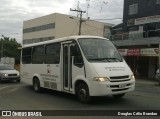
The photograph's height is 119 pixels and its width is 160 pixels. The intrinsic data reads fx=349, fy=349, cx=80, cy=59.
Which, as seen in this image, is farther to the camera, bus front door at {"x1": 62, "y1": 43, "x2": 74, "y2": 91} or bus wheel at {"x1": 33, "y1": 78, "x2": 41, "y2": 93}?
bus wheel at {"x1": 33, "y1": 78, "x2": 41, "y2": 93}

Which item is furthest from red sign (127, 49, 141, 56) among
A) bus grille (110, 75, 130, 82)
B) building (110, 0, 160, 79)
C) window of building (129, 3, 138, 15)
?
bus grille (110, 75, 130, 82)

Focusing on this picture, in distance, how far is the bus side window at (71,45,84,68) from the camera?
13.5m

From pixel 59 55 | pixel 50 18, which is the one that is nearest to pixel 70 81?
pixel 59 55

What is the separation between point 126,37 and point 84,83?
28.7m

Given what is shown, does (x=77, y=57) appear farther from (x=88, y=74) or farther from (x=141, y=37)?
(x=141, y=37)

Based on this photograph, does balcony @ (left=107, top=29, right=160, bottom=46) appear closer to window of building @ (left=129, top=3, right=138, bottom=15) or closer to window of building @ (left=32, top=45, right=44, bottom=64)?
window of building @ (left=129, top=3, right=138, bottom=15)

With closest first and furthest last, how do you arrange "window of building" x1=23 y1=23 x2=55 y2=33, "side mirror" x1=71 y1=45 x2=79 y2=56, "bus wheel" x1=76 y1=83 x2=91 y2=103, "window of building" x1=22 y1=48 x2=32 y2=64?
"bus wheel" x1=76 y1=83 x2=91 y2=103, "side mirror" x1=71 y1=45 x2=79 y2=56, "window of building" x1=22 y1=48 x2=32 y2=64, "window of building" x1=23 y1=23 x2=55 y2=33

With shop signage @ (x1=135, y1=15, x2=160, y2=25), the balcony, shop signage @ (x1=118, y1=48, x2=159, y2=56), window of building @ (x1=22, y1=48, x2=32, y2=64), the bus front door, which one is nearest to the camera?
the bus front door

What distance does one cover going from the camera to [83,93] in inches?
518

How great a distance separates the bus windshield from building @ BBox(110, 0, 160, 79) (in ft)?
69.5

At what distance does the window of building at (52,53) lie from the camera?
50.8 ft

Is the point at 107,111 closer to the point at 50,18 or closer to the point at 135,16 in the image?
the point at 135,16

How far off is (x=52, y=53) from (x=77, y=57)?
2.71 m

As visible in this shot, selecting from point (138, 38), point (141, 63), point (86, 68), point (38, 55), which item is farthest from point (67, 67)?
point (141, 63)
